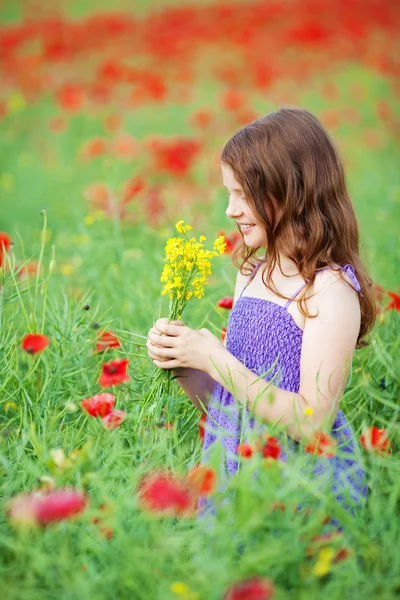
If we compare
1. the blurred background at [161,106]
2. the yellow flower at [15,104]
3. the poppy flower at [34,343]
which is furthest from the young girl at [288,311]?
the yellow flower at [15,104]

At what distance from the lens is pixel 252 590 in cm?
94

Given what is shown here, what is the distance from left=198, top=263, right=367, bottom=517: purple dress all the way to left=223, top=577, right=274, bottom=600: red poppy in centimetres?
32

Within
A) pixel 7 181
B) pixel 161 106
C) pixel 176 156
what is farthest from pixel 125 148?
pixel 161 106

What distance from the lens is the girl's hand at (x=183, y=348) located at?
131 centimetres

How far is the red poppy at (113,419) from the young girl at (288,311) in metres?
0.12

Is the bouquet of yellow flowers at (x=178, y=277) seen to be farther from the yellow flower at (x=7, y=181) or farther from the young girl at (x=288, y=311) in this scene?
the yellow flower at (x=7, y=181)

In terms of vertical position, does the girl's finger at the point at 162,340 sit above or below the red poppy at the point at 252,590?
above

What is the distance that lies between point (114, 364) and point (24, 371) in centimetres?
46

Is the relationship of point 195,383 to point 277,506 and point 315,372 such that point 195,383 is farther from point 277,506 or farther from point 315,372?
point 277,506

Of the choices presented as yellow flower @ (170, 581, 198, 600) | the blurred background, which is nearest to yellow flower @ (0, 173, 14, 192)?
the blurred background

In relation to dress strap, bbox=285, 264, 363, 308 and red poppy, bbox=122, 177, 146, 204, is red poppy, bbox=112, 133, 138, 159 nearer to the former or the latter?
red poppy, bbox=122, 177, 146, 204

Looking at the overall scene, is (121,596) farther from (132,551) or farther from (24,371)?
(24,371)

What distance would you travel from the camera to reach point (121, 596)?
107 cm

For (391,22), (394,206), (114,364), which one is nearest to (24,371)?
(114,364)
